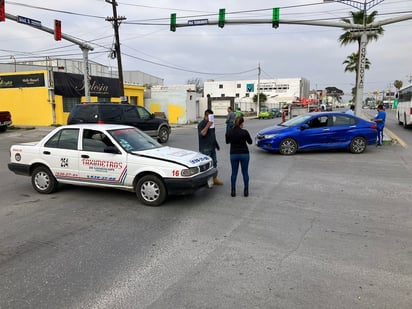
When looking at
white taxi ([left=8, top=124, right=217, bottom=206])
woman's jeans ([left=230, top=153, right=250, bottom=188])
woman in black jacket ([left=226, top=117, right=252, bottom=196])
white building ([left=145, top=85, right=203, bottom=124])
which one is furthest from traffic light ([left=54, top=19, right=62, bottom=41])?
white building ([left=145, top=85, right=203, bottom=124])

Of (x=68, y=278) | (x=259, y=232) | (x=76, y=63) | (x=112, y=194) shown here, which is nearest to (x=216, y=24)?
(x=112, y=194)

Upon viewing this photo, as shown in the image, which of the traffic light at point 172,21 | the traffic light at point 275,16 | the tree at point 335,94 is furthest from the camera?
the tree at point 335,94

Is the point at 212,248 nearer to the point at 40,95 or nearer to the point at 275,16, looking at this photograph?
the point at 275,16

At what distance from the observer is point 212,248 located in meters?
4.37

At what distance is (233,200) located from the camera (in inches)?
259

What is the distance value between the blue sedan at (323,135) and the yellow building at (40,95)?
759 inches

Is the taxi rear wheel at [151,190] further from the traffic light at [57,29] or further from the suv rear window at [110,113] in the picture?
the traffic light at [57,29]

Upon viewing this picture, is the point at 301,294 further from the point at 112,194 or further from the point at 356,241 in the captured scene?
the point at 112,194

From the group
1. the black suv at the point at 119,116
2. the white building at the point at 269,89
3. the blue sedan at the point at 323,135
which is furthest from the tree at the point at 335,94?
the blue sedan at the point at 323,135

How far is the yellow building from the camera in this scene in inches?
989

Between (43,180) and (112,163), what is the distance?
185cm

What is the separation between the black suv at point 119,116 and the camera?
42.2 feet

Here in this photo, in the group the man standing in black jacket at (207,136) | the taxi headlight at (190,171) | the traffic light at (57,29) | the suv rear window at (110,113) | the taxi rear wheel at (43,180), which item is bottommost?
the taxi rear wheel at (43,180)

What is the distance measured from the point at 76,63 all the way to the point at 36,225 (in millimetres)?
44877
